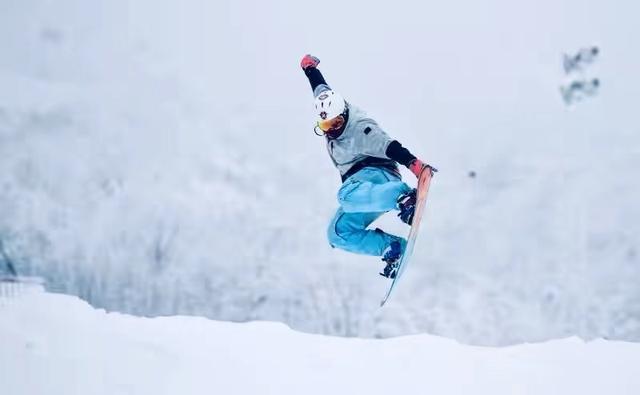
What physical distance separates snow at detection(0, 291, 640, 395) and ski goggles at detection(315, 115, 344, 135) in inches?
85.9

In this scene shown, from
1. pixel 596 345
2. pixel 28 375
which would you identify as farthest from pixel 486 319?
pixel 28 375

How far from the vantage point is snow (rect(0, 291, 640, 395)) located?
421cm

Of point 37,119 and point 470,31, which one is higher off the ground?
point 470,31

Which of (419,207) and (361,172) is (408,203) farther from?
(361,172)

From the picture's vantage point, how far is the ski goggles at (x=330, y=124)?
9.08 ft

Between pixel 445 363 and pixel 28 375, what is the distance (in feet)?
9.27

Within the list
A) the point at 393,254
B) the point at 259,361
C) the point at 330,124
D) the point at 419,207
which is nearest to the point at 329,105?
the point at 330,124

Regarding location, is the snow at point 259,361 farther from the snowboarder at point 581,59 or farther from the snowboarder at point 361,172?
the snowboarder at point 581,59

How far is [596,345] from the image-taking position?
4.92 m

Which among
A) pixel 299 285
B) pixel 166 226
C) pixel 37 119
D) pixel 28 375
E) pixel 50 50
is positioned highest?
pixel 50 50

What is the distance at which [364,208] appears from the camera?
2.69 meters

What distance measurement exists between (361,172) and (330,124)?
248 millimetres

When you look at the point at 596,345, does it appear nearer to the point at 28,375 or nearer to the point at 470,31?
the point at 470,31

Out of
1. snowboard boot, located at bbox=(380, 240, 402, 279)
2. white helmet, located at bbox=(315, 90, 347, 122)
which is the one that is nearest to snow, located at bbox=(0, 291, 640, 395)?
snowboard boot, located at bbox=(380, 240, 402, 279)
